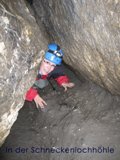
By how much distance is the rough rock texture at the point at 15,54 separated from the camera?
3.12 m

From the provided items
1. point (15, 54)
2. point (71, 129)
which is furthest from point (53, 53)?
point (71, 129)

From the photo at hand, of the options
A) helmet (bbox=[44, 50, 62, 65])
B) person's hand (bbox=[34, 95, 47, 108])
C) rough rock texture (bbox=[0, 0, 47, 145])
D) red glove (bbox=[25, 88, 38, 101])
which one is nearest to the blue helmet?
helmet (bbox=[44, 50, 62, 65])

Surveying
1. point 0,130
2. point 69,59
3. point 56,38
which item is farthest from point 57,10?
point 0,130

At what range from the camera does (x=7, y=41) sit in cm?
310

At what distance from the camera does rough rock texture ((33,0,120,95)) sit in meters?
3.11

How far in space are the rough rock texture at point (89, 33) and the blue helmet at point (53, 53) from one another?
0.18 m

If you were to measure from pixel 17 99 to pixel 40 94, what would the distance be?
1.63m

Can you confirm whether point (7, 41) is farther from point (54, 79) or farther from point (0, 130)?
point (54, 79)

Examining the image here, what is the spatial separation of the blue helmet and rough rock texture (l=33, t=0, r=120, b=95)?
18 cm

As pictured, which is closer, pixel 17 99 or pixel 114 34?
pixel 114 34

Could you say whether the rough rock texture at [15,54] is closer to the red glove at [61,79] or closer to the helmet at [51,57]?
the helmet at [51,57]

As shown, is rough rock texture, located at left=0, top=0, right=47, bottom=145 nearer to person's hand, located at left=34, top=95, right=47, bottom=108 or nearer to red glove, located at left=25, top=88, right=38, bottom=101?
red glove, located at left=25, top=88, right=38, bottom=101

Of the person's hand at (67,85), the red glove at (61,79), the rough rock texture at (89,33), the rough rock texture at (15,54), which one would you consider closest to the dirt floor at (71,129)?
the person's hand at (67,85)

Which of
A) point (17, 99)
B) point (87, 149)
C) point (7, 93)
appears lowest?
point (87, 149)
